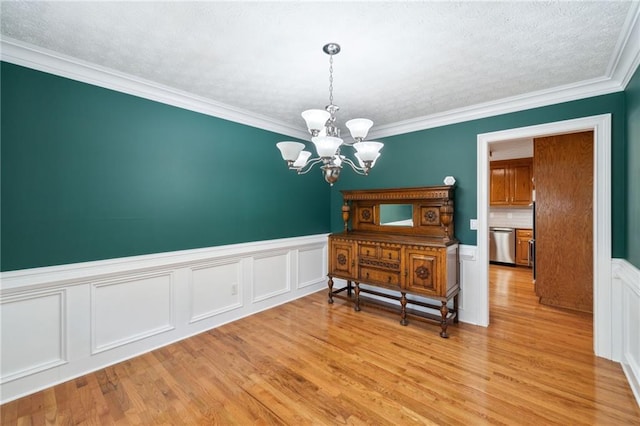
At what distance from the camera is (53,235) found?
2139 millimetres

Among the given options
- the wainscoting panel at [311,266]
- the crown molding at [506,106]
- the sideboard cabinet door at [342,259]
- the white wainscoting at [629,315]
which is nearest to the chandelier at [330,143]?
the sideboard cabinet door at [342,259]

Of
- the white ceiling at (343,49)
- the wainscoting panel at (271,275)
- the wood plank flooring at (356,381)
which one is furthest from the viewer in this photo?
the wainscoting panel at (271,275)

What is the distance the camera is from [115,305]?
2418 mm

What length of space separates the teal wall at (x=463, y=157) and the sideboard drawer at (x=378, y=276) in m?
0.96

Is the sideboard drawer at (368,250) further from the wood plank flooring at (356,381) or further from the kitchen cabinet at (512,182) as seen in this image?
the kitchen cabinet at (512,182)

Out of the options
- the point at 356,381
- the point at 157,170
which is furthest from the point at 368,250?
the point at 157,170

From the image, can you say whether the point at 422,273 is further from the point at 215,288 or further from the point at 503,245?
the point at 503,245

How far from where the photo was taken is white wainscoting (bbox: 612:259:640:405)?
6.45 ft

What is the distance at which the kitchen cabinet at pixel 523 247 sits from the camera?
568cm

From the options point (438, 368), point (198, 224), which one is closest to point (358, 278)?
point (438, 368)

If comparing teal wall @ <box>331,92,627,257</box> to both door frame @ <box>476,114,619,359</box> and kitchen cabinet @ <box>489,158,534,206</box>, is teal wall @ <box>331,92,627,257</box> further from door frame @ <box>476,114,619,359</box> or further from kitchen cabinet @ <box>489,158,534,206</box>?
kitchen cabinet @ <box>489,158,534,206</box>

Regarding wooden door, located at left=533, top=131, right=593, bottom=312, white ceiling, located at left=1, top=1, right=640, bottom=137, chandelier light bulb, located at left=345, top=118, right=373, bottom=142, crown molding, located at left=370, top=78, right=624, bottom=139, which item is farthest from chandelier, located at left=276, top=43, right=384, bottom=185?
wooden door, located at left=533, top=131, right=593, bottom=312

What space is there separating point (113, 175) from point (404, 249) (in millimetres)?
2983

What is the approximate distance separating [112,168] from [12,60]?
36.2 inches
